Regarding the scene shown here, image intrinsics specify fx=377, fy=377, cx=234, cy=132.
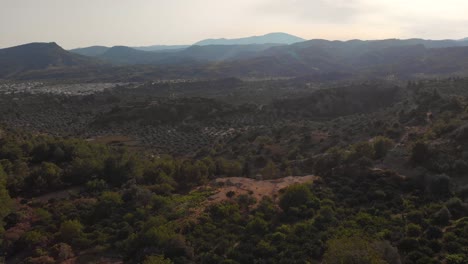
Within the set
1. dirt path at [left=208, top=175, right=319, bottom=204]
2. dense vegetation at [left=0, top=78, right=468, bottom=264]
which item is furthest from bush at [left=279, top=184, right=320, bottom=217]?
dirt path at [left=208, top=175, right=319, bottom=204]

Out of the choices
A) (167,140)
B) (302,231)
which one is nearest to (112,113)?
(167,140)

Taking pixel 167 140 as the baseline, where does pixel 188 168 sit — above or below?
above

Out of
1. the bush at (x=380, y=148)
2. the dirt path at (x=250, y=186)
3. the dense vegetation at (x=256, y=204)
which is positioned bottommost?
the dirt path at (x=250, y=186)

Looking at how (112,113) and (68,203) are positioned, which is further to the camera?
(112,113)

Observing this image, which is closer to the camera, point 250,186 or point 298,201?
point 298,201

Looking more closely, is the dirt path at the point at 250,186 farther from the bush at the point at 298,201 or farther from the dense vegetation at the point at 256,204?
the bush at the point at 298,201

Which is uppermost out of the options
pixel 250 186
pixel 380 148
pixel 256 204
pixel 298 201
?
pixel 380 148

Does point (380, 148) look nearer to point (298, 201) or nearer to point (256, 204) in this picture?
point (298, 201)

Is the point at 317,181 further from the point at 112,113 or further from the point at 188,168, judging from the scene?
the point at 112,113

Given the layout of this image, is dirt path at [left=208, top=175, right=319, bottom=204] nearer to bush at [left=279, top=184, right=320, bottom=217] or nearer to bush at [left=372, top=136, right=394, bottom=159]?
bush at [left=279, top=184, right=320, bottom=217]

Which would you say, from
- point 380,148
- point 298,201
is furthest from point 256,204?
point 380,148

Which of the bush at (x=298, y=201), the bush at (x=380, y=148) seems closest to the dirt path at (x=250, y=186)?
the bush at (x=298, y=201)
